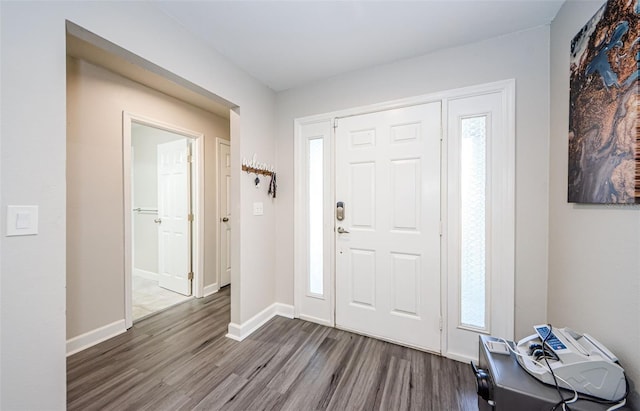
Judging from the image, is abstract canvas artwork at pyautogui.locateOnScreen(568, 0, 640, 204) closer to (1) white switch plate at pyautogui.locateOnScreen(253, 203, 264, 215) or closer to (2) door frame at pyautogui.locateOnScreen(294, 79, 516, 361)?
(2) door frame at pyautogui.locateOnScreen(294, 79, 516, 361)

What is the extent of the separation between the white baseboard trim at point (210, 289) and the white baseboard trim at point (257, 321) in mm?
1132

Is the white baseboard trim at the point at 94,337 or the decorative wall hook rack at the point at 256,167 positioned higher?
the decorative wall hook rack at the point at 256,167

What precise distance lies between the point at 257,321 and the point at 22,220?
184cm

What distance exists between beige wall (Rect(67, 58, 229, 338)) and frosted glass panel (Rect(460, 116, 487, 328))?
306 cm

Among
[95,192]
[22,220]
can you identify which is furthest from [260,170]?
[22,220]

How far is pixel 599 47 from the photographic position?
110 cm

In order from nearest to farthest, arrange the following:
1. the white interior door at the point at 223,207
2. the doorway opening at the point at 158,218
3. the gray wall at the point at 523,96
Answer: the gray wall at the point at 523,96 → the doorway opening at the point at 158,218 → the white interior door at the point at 223,207

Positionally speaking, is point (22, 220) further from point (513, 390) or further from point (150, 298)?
point (150, 298)

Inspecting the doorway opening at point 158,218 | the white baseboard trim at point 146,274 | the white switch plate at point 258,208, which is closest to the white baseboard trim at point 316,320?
the white switch plate at point 258,208

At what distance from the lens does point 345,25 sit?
5.47ft

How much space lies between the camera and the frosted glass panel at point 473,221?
70.8 inches

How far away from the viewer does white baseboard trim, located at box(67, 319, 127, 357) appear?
1.93 meters

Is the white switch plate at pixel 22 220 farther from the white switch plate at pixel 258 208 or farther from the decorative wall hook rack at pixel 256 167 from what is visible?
the white switch plate at pixel 258 208

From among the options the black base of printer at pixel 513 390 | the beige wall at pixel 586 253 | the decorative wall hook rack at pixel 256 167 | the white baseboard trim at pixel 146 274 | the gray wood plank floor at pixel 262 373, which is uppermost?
the decorative wall hook rack at pixel 256 167
